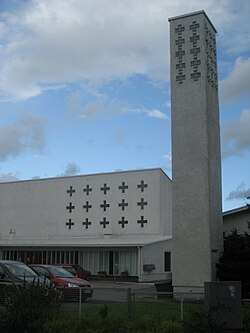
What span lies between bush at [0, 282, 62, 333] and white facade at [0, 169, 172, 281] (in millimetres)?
28624

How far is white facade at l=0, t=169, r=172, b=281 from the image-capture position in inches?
1713

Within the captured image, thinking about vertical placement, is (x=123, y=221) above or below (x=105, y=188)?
below

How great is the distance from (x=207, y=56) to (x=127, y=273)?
23.6 meters

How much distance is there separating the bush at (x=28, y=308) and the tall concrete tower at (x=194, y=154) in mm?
10323

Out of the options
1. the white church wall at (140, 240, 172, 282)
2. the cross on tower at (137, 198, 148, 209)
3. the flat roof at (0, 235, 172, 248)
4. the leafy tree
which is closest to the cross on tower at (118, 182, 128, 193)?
the cross on tower at (137, 198, 148, 209)

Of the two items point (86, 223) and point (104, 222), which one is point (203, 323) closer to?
point (104, 222)

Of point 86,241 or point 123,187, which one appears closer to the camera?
point 86,241

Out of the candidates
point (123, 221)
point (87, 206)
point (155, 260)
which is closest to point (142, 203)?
point (123, 221)

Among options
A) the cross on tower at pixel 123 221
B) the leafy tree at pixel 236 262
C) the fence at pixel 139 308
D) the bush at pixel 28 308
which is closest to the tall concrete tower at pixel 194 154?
the leafy tree at pixel 236 262

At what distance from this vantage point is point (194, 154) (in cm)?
2291

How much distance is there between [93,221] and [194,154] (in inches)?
1031

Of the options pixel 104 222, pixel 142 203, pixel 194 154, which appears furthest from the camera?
pixel 104 222

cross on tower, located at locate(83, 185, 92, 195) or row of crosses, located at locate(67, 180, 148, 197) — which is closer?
row of crosses, located at locate(67, 180, 148, 197)

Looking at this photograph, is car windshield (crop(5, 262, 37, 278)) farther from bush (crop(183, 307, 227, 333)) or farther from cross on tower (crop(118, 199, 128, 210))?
cross on tower (crop(118, 199, 128, 210))
